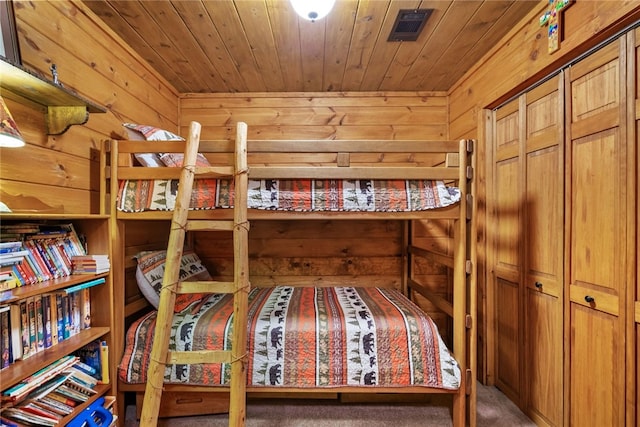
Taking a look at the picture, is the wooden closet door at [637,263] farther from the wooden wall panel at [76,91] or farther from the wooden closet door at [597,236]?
the wooden wall panel at [76,91]

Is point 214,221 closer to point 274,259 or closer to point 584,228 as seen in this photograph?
point 274,259

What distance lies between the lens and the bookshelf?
101cm

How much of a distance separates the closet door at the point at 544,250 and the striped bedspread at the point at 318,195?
58 cm

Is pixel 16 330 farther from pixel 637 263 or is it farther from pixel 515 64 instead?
pixel 515 64

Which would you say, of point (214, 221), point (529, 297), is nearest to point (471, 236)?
point (529, 297)

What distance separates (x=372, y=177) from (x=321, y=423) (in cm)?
147

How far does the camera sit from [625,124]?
47.1 inches

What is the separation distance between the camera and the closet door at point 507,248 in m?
1.82

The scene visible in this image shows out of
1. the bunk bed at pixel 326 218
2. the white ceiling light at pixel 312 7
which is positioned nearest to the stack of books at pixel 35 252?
the bunk bed at pixel 326 218

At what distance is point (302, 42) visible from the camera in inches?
75.4

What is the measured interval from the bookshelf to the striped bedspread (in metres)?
0.28

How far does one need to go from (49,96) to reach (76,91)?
0.36 meters

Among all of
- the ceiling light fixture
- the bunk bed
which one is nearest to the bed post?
the bunk bed

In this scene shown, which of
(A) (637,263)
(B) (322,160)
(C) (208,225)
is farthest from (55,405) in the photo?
(A) (637,263)
